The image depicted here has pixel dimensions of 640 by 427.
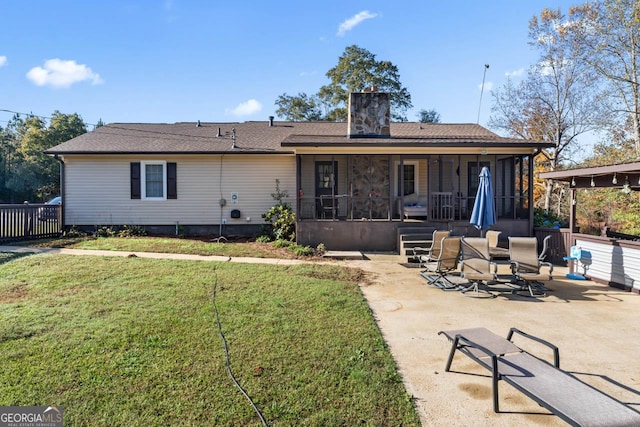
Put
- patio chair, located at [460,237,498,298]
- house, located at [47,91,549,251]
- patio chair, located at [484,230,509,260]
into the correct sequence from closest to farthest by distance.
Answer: patio chair, located at [460,237,498,298]
patio chair, located at [484,230,509,260]
house, located at [47,91,549,251]

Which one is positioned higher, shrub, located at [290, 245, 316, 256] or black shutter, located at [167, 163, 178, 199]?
black shutter, located at [167, 163, 178, 199]

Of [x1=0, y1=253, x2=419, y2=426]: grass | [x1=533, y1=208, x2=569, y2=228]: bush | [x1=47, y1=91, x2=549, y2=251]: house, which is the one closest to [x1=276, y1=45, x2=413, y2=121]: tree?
[x1=47, y1=91, x2=549, y2=251]: house

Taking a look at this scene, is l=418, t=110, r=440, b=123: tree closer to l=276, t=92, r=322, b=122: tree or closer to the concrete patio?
l=276, t=92, r=322, b=122: tree

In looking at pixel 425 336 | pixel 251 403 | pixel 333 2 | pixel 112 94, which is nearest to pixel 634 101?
pixel 333 2

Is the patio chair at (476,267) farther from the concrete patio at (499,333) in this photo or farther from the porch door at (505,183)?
the porch door at (505,183)

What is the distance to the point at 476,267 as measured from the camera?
7008 millimetres

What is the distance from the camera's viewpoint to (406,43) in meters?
16.3

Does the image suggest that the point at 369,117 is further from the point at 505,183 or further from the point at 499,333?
the point at 499,333

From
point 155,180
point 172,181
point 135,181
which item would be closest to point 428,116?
point 172,181

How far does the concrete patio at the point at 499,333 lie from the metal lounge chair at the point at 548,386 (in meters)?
0.25

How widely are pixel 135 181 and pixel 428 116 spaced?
33.2 meters

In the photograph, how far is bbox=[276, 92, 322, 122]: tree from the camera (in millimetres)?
34456

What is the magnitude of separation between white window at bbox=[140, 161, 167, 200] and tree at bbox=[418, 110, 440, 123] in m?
31.7

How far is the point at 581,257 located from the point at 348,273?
17.3ft
